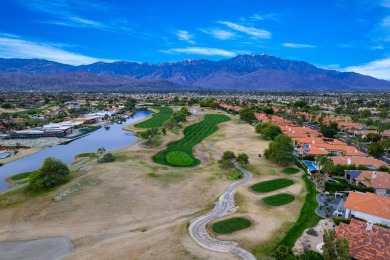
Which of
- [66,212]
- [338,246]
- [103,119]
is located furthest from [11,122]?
[338,246]

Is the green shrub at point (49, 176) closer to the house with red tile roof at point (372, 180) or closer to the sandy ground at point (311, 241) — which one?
the sandy ground at point (311, 241)

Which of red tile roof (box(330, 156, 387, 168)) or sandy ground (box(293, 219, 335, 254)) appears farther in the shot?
red tile roof (box(330, 156, 387, 168))

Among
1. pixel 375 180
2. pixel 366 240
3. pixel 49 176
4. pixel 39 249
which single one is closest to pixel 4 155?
pixel 49 176

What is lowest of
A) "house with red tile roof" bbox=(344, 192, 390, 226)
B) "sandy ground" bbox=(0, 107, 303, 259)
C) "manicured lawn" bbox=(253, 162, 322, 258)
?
"sandy ground" bbox=(0, 107, 303, 259)

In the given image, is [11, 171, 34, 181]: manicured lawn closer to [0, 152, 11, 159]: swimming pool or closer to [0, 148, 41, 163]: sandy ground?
[0, 148, 41, 163]: sandy ground

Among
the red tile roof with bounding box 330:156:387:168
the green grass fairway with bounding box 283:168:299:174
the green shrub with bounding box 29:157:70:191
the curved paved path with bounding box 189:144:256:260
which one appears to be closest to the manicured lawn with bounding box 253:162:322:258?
the curved paved path with bounding box 189:144:256:260

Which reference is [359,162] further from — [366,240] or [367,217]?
[366,240]
